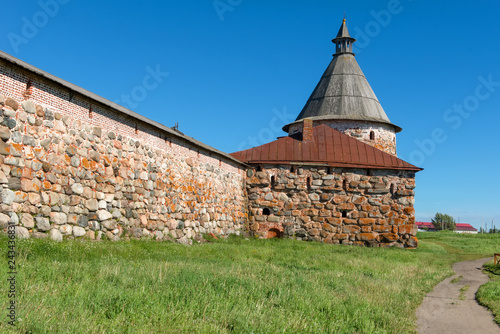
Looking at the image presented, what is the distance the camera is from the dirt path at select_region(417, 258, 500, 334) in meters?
5.80

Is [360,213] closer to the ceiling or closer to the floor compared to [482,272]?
closer to the ceiling

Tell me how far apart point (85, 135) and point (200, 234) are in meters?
5.39

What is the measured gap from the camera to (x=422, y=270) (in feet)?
35.2

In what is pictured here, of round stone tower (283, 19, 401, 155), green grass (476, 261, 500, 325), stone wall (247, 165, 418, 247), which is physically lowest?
green grass (476, 261, 500, 325)

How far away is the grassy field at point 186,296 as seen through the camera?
4.18 meters

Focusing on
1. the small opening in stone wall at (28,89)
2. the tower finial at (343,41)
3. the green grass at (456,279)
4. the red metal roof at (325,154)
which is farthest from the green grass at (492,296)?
the tower finial at (343,41)

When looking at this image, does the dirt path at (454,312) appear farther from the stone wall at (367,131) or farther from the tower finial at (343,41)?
the tower finial at (343,41)

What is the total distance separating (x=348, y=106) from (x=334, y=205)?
7.78 meters

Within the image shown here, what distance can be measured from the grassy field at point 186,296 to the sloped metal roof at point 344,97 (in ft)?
48.3

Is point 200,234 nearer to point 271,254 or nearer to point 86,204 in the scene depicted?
point 271,254

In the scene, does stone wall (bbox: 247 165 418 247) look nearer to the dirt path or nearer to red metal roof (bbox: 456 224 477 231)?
the dirt path

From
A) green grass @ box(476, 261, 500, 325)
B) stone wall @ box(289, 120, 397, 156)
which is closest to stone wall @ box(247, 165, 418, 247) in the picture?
stone wall @ box(289, 120, 397, 156)

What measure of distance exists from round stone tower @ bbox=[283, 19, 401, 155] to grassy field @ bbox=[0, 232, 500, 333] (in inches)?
555

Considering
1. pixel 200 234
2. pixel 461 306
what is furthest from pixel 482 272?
pixel 200 234
